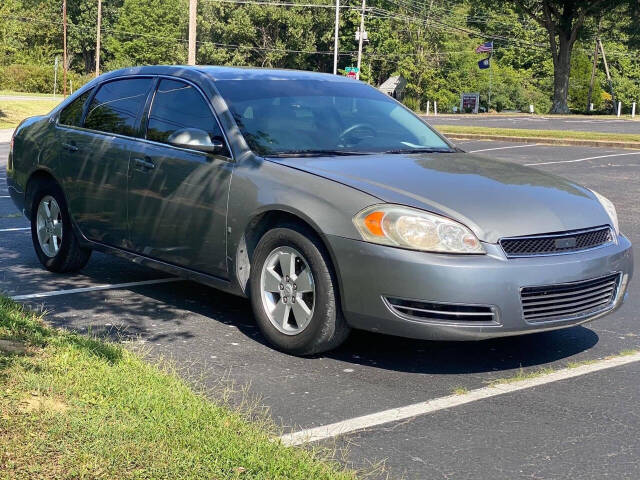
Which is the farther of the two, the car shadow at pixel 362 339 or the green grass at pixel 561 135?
the green grass at pixel 561 135

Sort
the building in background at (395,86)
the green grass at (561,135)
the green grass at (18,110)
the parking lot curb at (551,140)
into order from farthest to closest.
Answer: the building in background at (395,86)
the green grass at (18,110)
the green grass at (561,135)
the parking lot curb at (551,140)

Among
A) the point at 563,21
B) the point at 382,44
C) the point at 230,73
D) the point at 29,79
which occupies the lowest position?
the point at 230,73

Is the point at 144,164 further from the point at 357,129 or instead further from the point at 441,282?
the point at 441,282

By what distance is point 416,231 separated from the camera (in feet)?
15.5

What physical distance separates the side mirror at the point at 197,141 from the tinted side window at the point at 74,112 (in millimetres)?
1801

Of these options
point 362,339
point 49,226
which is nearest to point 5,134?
point 49,226

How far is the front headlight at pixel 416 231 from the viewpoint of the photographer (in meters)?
4.69

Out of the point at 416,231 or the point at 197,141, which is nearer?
the point at 416,231

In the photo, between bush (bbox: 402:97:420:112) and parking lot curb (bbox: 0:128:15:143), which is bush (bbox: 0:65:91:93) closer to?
bush (bbox: 402:97:420:112)

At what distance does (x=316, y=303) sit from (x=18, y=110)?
145ft

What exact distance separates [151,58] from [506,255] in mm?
96952

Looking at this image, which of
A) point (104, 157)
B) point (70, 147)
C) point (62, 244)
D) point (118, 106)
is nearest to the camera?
point (104, 157)

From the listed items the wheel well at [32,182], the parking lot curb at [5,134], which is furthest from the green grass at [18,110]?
the wheel well at [32,182]

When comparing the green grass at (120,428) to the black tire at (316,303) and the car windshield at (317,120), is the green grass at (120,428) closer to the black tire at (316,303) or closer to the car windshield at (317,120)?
the black tire at (316,303)
